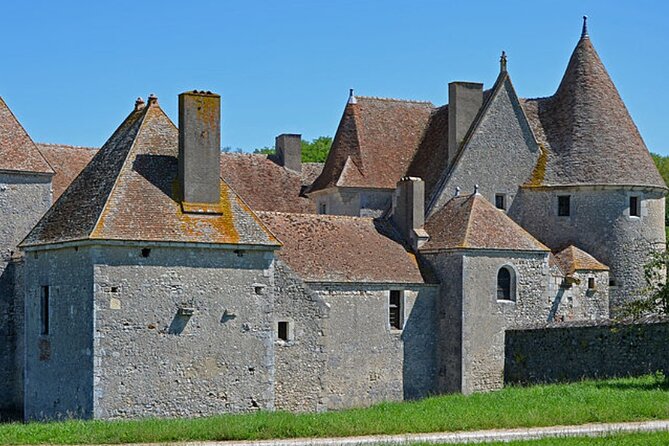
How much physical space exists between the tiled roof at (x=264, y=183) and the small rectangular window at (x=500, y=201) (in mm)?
8259

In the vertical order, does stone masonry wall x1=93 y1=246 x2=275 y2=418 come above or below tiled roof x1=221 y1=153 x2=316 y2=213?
below

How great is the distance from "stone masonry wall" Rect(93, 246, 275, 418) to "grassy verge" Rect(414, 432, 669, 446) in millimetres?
12986

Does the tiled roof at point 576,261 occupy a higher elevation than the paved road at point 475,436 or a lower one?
higher

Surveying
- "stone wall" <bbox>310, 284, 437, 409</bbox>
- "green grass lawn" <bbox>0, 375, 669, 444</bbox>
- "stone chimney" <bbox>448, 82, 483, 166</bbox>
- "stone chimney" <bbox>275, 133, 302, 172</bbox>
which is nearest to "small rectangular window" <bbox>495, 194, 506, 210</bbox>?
"stone chimney" <bbox>448, 82, 483, 166</bbox>

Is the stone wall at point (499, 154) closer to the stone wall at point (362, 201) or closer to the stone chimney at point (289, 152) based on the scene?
the stone wall at point (362, 201)

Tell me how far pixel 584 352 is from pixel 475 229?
7.06 m

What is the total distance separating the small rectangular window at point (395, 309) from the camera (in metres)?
44.1

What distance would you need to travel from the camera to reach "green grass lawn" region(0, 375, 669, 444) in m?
27.1

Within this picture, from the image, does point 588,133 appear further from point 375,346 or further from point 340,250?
point 375,346

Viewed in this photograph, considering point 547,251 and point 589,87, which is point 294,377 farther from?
point 589,87

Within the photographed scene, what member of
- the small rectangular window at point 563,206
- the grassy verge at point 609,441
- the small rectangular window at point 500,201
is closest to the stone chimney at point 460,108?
the small rectangular window at point 500,201

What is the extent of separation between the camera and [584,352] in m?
39.9

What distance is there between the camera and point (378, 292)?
4356 cm

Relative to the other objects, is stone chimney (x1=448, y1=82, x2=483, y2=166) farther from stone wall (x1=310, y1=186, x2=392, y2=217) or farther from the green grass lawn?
the green grass lawn
